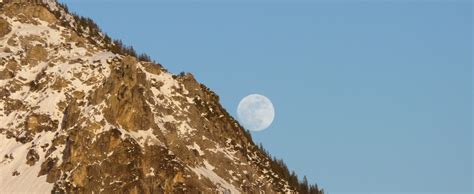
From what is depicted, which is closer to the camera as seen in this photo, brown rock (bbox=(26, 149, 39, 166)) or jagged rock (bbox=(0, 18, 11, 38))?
brown rock (bbox=(26, 149, 39, 166))

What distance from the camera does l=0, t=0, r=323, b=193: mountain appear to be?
401ft

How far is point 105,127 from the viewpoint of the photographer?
126938 mm

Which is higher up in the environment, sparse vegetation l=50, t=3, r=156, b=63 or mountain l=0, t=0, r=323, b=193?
sparse vegetation l=50, t=3, r=156, b=63

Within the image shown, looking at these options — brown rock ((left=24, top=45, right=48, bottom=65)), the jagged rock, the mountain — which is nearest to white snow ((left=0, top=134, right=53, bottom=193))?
the mountain

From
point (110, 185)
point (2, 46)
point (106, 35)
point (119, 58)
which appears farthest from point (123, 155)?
point (106, 35)

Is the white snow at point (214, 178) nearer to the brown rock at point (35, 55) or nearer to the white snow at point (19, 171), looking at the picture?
the white snow at point (19, 171)

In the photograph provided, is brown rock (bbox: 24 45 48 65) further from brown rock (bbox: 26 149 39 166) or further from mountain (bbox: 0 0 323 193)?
brown rock (bbox: 26 149 39 166)

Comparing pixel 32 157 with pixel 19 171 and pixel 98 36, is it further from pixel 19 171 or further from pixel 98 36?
pixel 98 36

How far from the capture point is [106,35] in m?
192

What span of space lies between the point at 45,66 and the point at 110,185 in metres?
35.9

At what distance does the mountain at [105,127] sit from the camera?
12238 cm

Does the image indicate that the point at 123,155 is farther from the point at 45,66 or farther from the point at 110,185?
the point at 45,66

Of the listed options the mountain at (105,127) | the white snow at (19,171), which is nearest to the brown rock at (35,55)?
the mountain at (105,127)

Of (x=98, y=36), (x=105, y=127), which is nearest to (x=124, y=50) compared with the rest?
(x=98, y=36)
